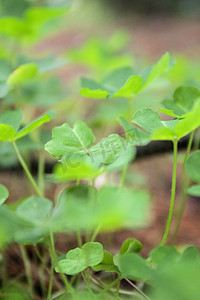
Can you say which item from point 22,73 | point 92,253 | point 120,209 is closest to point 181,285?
point 120,209

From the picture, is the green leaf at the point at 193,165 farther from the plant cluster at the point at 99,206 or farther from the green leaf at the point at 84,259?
the green leaf at the point at 84,259

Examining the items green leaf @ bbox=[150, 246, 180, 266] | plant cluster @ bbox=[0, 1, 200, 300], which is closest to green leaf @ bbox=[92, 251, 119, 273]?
plant cluster @ bbox=[0, 1, 200, 300]

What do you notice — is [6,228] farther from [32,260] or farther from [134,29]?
[134,29]

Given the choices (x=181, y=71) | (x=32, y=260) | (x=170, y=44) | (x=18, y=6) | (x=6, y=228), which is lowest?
(x=170, y=44)

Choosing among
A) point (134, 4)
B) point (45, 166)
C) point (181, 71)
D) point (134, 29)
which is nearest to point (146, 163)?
point (181, 71)

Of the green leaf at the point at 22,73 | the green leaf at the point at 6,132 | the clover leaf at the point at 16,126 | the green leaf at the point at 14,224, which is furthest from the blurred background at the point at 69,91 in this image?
the green leaf at the point at 14,224

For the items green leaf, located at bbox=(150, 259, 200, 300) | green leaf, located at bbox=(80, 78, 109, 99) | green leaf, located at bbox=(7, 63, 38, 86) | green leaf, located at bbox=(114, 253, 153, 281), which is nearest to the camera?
green leaf, located at bbox=(150, 259, 200, 300)

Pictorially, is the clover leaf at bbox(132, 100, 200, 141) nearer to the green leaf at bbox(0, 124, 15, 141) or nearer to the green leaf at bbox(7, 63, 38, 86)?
the green leaf at bbox(0, 124, 15, 141)
